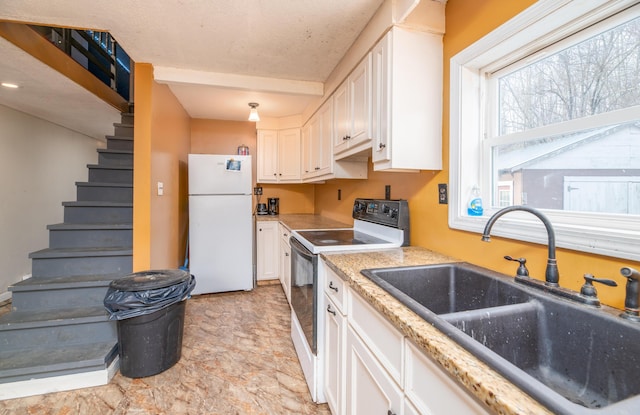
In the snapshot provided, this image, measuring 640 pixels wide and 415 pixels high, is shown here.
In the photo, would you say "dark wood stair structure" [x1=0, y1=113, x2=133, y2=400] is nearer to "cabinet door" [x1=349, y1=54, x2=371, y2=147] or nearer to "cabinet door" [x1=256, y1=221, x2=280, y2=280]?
"cabinet door" [x1=256, y1=221, x2=280, y2=280]

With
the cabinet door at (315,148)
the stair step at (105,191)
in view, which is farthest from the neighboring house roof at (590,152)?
the stair step at (105,191)

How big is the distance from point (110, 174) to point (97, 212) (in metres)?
0.48

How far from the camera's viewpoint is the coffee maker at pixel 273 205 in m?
4.21

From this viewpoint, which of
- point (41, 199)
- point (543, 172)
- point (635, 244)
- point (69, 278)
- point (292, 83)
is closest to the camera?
point (635, 244)

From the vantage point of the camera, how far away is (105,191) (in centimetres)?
285

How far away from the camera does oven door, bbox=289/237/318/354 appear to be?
1631 millimetres

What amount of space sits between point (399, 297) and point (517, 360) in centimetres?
40

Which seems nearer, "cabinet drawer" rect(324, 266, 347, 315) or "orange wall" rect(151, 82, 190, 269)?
"cabinet drawer" rect(324, 266, 347, 315)

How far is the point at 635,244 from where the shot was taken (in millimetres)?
805

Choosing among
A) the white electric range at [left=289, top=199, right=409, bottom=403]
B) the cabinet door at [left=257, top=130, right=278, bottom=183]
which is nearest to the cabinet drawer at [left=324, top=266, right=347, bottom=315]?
the white electric range at [left=289, top=199, right=409, bottom=403]

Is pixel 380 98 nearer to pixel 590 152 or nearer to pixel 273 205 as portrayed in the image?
pixel 590 152

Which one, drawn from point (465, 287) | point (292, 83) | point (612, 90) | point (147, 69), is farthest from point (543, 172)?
point (147, 69)

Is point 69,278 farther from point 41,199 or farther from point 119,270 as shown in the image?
point 41,199

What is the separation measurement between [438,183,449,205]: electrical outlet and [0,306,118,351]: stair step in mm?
2404
